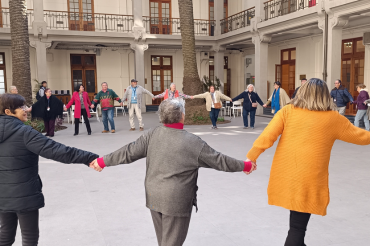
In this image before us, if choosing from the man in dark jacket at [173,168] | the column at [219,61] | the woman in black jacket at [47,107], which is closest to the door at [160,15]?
the column at [219,61]

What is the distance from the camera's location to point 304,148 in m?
2.66

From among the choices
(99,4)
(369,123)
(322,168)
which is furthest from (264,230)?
(99,4)

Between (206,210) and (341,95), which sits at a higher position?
Answer: (341,95)

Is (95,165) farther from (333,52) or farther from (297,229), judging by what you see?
(333,52)

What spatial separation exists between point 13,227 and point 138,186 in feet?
8.81

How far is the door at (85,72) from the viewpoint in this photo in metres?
20.7

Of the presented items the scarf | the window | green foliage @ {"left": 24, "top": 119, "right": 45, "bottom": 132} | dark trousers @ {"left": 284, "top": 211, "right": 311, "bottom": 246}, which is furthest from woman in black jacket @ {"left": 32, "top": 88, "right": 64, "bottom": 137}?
the window

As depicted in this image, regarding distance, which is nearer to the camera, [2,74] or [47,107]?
[47,107]

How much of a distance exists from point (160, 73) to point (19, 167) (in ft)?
66.4

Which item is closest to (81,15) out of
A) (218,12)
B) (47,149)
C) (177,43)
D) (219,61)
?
(177,43)

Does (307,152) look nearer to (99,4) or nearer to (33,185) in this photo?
(33,185)

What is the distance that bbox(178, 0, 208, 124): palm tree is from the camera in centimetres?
1436

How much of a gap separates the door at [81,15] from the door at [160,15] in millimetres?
3514

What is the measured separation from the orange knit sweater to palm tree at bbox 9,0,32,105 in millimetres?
10896
